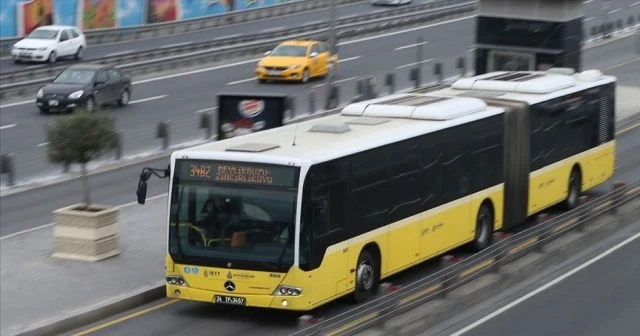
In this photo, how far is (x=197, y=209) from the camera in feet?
55.3

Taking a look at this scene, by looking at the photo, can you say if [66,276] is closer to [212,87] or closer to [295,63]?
[212,87]

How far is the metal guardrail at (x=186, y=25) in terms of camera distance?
63.4 metres

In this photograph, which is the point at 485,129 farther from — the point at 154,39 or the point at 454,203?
the point at 154,39

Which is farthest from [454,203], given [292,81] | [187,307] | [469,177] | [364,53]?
[364,53]

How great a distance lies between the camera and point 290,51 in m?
50.9

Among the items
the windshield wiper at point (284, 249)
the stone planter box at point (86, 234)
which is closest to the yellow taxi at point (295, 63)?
the stone planter box at point (86, 234)

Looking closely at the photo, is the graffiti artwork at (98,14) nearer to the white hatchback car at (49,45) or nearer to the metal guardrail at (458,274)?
the white hatchback car at (49,45)

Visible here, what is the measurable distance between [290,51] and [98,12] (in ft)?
65.6

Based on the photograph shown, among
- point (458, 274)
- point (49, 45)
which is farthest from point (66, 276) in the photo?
point (49, 45)

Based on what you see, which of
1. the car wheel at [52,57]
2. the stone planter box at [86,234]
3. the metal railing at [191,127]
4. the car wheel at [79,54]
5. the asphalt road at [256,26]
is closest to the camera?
the stone planter box at [86,234]

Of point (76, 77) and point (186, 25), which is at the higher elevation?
point (76, 77)

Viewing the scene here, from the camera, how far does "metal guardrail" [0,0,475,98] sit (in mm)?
46562

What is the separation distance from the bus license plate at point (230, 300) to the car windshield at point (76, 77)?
2618 centimetres

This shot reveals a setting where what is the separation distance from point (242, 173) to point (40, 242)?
7340mm
